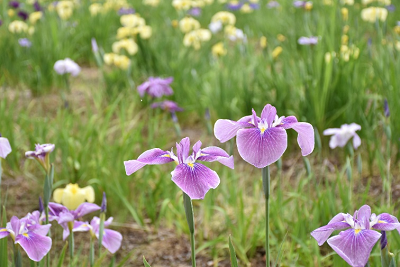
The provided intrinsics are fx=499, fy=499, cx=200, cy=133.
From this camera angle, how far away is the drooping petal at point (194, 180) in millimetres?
981

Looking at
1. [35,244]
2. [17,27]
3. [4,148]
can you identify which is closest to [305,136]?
[35,244]

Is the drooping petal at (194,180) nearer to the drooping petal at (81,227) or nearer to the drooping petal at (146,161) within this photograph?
the drooping petal at (146,161)

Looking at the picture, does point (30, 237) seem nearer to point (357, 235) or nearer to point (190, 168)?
point (190, 168)

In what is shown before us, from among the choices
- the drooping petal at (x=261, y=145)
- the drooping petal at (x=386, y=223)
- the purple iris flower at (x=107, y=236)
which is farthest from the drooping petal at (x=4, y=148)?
the drooping petal at (x=386, y=223)

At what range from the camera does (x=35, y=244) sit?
117 centimetres

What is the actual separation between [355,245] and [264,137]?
0.27 meters

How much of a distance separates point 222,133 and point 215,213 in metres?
1.37

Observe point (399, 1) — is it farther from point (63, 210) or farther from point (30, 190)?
point (63, 210)

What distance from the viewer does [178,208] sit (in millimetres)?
2260

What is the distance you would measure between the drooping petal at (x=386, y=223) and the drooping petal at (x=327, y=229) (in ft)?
0.20

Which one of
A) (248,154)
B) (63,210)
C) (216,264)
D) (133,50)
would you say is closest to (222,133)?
(248,154)

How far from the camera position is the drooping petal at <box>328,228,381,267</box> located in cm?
93

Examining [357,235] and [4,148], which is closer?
[357,235]

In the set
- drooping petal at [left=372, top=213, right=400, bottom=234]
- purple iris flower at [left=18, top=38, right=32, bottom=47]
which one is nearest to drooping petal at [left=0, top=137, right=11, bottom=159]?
drooping petal at [left=372, top=213, right=400, bottom=234]
